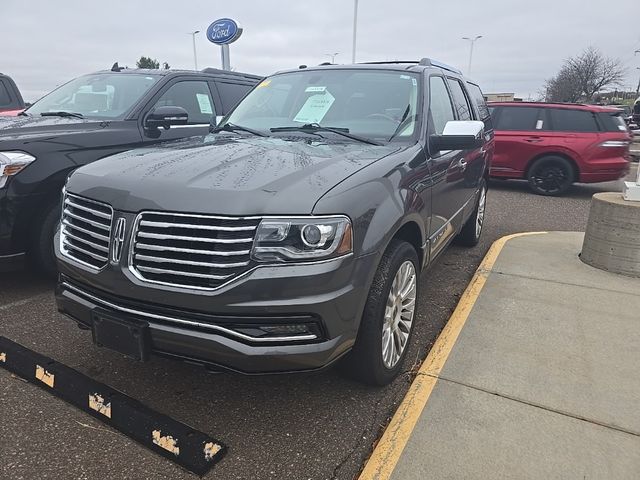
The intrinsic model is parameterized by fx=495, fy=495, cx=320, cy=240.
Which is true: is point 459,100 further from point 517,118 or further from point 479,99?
point 517,118

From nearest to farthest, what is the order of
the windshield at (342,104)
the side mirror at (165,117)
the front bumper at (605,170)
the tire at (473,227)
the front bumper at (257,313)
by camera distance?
the front bumper at (257,313)
the windshield at (342,104)
the side mirror at (165,117)
the tire at (473,227)
the front bumper at (605,170)

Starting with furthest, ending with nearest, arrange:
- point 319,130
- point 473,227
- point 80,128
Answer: point 473,227, point 80,128, point 319,130

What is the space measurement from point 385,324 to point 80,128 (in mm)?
3251

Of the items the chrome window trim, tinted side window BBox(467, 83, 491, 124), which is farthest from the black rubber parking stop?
tinted side window BBox(467, 83, 491, 124)

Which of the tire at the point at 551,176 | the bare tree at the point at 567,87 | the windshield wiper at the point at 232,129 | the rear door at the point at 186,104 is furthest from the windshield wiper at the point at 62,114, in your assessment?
the bare tree at the point at 567,87

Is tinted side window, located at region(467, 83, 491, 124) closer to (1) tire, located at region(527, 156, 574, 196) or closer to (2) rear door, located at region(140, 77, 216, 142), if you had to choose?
(2) rear door, located at region(140, 77, 216, 142)

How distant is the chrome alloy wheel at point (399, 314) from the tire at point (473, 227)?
2739mm

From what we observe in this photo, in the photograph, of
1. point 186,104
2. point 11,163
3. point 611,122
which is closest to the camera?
point 11,163

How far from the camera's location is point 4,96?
764cm

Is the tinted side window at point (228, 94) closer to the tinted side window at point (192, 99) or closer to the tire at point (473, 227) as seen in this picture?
the tinted side window at point (192, 99)

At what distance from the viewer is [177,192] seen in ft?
7.38

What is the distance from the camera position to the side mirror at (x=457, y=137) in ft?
10.5

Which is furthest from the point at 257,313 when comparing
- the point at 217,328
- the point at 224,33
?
the point at 224,33

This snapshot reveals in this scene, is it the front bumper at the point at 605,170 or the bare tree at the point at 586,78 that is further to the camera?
the bare tree at the point at 586,78
